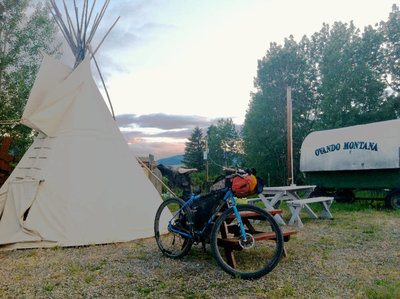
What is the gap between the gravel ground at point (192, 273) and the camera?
3299 millimetres

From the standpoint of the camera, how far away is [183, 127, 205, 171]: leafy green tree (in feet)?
161

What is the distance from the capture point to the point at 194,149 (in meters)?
50.8

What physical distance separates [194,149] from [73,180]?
4493cm

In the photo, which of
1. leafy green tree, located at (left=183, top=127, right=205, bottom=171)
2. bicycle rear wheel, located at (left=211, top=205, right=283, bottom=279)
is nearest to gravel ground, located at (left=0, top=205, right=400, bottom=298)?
bicycle rear wheel, located at (left=211, top=205, right=283, bottom=279)

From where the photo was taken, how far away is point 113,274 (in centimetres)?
395

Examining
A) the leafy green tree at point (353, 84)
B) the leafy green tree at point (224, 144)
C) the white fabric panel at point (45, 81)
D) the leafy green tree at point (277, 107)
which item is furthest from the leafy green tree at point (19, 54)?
the leafy green tree at point (224, 144)

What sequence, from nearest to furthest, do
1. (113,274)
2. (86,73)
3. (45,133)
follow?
(113,274)
(45,133)
(86,73)

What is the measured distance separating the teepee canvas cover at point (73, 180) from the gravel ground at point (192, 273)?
1.22ft

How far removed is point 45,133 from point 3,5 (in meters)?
17.0

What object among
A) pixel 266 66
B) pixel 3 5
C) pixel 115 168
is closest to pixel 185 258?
pixel 115 168

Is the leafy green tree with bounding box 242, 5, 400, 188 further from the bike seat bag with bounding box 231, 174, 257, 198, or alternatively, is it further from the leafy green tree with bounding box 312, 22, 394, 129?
the bike seat bag with bounding box 231, 174, 257, 198

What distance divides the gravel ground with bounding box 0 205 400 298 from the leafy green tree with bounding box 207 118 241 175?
41.7m

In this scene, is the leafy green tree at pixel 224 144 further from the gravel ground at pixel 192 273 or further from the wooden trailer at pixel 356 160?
the gravel ground at pixel 192 273

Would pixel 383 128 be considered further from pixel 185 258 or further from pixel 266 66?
pixel 266 66
